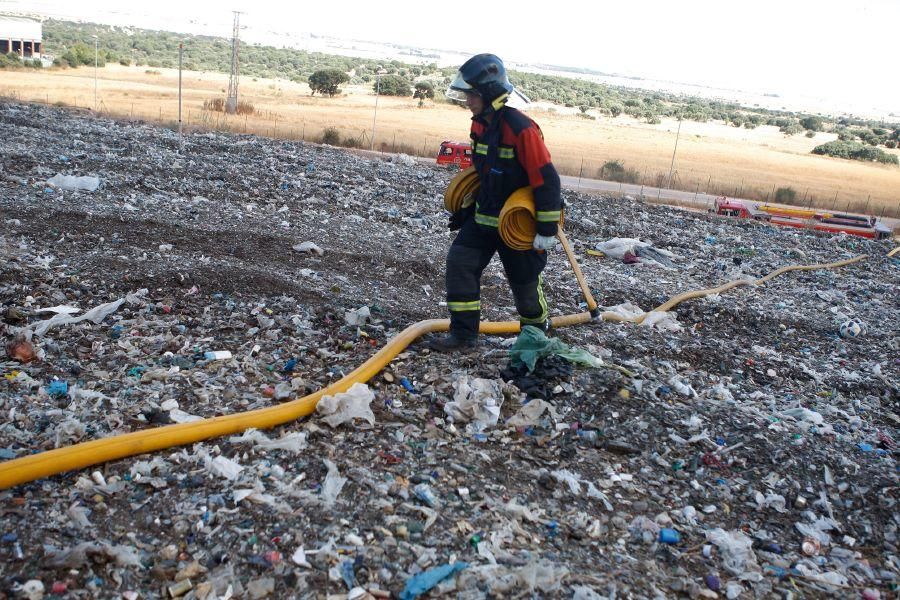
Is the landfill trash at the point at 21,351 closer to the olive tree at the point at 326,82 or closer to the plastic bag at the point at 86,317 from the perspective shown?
the plastic bag at the point at 86,317

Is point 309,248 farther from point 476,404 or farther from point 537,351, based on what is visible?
point 476,404

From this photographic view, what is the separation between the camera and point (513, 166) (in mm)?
4504

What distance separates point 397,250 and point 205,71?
60.7 metres

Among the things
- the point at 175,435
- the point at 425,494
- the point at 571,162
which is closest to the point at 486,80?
the point at 425,494

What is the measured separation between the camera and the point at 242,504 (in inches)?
124

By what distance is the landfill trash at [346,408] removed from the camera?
12.8 ft

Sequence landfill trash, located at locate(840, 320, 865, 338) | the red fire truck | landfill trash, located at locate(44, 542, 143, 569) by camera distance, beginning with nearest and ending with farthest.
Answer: landfill trash, located at locate(44, 542, 143, 569), landfill trash, located at locate(840, 320, 865, 338), the red fire truck

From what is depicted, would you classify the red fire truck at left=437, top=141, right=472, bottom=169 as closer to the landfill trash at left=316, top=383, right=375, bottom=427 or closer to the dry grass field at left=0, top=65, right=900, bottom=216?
the dry grass field at left=0, top=65, right=900, bottom=216

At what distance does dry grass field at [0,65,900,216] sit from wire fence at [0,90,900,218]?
0.09 m

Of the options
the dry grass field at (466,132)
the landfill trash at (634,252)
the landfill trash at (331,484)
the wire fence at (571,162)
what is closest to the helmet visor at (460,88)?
the landfill trash at (331,484)

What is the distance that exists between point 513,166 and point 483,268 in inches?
24.9

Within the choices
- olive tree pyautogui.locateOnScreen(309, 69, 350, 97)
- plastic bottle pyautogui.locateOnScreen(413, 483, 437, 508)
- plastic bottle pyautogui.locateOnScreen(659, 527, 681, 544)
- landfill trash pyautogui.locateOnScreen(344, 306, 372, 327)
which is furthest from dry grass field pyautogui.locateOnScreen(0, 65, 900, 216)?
plastic bottle pyautogui.locateOnScreen(659, 527, 681, 544)

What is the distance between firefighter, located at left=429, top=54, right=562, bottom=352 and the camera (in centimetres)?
441

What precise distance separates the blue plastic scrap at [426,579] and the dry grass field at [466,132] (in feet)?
62.2
